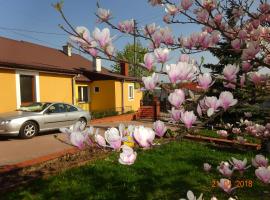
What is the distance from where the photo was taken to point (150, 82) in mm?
1784

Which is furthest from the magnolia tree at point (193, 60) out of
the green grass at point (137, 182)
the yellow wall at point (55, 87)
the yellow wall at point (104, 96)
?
the yellow wall at point (104, 96)

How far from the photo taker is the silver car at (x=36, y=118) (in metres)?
12.3

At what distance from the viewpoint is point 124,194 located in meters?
5.82

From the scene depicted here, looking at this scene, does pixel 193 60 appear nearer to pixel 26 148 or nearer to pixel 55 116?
pixel 26 148

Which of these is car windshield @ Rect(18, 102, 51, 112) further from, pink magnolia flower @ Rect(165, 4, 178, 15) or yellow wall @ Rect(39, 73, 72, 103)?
pink magnolia flower @ Rect(165, 4, 178, 15)

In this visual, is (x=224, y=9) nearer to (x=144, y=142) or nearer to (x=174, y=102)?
(x=174, y=102)

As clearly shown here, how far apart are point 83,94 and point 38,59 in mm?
4922

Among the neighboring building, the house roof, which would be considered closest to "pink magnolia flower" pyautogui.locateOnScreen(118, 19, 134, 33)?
the neighboring building

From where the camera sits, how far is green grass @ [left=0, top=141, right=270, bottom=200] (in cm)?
581

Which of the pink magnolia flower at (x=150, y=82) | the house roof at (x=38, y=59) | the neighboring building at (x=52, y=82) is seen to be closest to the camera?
the pink magnolia flower at (x=150, y=82)

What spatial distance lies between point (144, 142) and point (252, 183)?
524 cm

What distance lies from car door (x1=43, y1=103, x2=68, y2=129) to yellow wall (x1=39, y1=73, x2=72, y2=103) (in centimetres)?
430

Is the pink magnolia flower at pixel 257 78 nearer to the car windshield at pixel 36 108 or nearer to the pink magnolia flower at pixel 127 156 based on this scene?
the pink magnolia flower at pixel 127 156

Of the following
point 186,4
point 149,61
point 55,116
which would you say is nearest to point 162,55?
point 149,61
